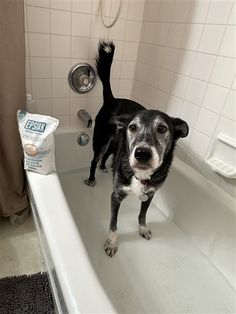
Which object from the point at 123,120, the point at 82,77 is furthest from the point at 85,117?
the point at 123,120

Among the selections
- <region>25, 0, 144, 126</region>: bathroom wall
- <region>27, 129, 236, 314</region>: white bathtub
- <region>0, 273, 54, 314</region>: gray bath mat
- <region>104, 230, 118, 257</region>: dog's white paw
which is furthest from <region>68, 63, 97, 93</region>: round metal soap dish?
<region>0, 273, 54, 314</region>: gray bath mat

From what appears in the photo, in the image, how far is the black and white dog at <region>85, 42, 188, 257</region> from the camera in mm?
859

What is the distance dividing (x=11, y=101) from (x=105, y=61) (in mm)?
583

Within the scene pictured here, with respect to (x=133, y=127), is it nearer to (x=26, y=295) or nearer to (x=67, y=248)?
(x=67, y=248)

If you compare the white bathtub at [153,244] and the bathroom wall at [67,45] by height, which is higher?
the bathroom wall at [67,45]

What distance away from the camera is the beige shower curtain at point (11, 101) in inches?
34.1

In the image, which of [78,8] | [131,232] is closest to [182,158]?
[131,232]

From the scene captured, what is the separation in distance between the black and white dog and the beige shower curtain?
44cm

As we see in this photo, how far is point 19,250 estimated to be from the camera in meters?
1.13

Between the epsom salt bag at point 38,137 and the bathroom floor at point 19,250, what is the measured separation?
47cm

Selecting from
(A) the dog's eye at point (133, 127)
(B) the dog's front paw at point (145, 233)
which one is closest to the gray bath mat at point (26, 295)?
(B) the dog's front paw at point (145, 233)

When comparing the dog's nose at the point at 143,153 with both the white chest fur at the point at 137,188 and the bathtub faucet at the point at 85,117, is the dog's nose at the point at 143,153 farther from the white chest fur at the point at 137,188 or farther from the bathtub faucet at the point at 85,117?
the bathtub faucet at the point at 85,117

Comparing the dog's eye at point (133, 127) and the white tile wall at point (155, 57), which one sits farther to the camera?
the white tile wall at point (155, 57)

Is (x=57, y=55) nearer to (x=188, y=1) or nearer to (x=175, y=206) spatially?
(x=188, y=1)
